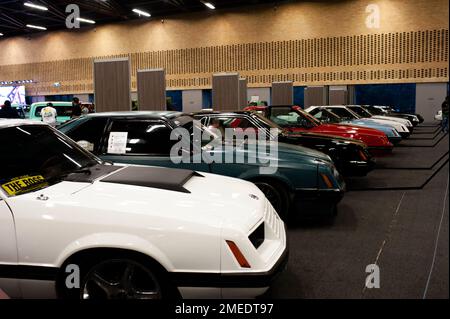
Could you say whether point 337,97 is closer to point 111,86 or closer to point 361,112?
point 361,112

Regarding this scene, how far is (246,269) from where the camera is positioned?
2.46m

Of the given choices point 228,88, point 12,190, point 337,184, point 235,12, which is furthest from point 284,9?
point 12,190

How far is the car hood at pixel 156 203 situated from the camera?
8.11 feet

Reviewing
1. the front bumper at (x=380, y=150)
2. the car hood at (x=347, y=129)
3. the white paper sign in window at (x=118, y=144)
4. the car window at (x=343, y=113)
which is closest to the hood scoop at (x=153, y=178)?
the white paper sign in window at (x=118, y=144)

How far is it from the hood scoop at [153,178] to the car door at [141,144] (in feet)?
4.32

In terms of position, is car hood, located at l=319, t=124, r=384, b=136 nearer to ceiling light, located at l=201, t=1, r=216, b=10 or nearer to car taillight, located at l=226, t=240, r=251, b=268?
car taillight, located at l=226, t=240, r=251, b=268

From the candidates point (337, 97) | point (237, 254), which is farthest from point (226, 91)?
point (337, 97)

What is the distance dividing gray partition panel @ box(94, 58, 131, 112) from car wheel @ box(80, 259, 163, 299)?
4995 mm

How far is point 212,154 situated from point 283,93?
A: 592 inches

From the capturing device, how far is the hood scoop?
9.59 feet

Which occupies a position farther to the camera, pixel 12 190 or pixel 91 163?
pixel 91 163

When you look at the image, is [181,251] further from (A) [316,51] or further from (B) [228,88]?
(A) [316,51]

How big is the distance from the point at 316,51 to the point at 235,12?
6.15 meters

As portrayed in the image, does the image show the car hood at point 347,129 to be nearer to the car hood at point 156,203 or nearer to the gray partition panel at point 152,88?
the gray partition panel at point 152,88
